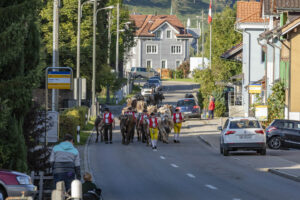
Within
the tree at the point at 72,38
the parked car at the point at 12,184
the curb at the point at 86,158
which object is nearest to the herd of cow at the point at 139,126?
the curb at the point at 86,158

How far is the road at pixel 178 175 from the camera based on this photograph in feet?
60.1

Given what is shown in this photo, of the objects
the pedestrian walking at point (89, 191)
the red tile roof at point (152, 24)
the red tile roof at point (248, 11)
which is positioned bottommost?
the pedestrian walking at point (89, 191)

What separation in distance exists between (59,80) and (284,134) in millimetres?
13700

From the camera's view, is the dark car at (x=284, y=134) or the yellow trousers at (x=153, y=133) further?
the dark car at (x=284, y=134)

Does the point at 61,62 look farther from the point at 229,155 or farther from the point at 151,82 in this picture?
the point at 151,82

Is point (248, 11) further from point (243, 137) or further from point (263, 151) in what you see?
point (243, 137)

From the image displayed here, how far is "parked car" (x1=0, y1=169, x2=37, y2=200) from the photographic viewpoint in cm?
1452

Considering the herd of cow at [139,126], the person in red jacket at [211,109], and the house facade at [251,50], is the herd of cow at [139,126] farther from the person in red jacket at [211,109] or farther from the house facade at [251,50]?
the house facade at [251,50]

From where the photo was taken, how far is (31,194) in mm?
14898

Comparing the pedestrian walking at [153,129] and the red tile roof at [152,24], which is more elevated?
the red tile roof at [152,24]

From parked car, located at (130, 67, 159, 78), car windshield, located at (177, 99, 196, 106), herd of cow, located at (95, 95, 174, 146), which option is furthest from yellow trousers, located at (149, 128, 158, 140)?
parked car, located at (130, 67, 159, 78)

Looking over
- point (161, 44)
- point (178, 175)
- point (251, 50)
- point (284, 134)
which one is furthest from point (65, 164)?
point (161, 44)

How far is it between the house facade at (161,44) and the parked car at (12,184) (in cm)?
11518

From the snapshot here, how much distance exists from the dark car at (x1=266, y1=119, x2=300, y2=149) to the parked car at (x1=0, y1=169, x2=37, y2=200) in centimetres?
2179
